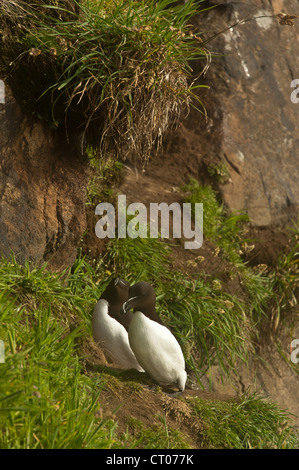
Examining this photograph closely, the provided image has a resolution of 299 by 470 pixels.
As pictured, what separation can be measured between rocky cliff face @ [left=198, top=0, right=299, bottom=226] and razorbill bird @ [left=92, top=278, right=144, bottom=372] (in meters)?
2.81

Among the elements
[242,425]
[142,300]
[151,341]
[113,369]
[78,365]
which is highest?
[142,300]

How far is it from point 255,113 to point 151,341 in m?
4.21

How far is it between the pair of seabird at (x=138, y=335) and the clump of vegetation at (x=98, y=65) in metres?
1.18

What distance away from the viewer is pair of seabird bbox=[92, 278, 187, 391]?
12.5 feet

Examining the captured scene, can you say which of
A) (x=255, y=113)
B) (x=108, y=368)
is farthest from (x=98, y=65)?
(x=255, y=113)

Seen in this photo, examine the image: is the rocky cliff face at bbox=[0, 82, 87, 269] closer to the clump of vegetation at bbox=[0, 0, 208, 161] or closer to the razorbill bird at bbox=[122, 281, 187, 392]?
the clump of vegetation at bbox=[0, 0, 208, 161]

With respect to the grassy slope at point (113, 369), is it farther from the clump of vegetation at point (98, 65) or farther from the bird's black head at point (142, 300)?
the bird's black head at point (142, 300)

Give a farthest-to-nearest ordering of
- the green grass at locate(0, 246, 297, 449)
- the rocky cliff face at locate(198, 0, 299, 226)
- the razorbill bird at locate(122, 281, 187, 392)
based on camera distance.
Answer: the rocky cliff face at locate(198, 0, 299, 226) → the razorbill bird at locate(122, 281, 187, 392) → the green grass at locate(0, 246, 297, 449)

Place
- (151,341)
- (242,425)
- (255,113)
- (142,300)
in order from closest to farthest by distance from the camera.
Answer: (151,341) → (142,300) → (242,425) → (255,113)

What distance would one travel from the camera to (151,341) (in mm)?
3791

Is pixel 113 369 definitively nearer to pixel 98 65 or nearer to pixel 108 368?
pixel 108 368

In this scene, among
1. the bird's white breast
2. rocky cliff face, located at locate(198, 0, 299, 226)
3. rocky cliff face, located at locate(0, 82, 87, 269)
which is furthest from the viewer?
rocky cliff face, located at locate(198, 0, 299, 226)

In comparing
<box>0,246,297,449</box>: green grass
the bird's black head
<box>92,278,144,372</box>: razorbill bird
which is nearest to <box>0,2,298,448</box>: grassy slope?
<box>0,246,297,449</box>: green grass

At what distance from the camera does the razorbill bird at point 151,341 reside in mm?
3805
